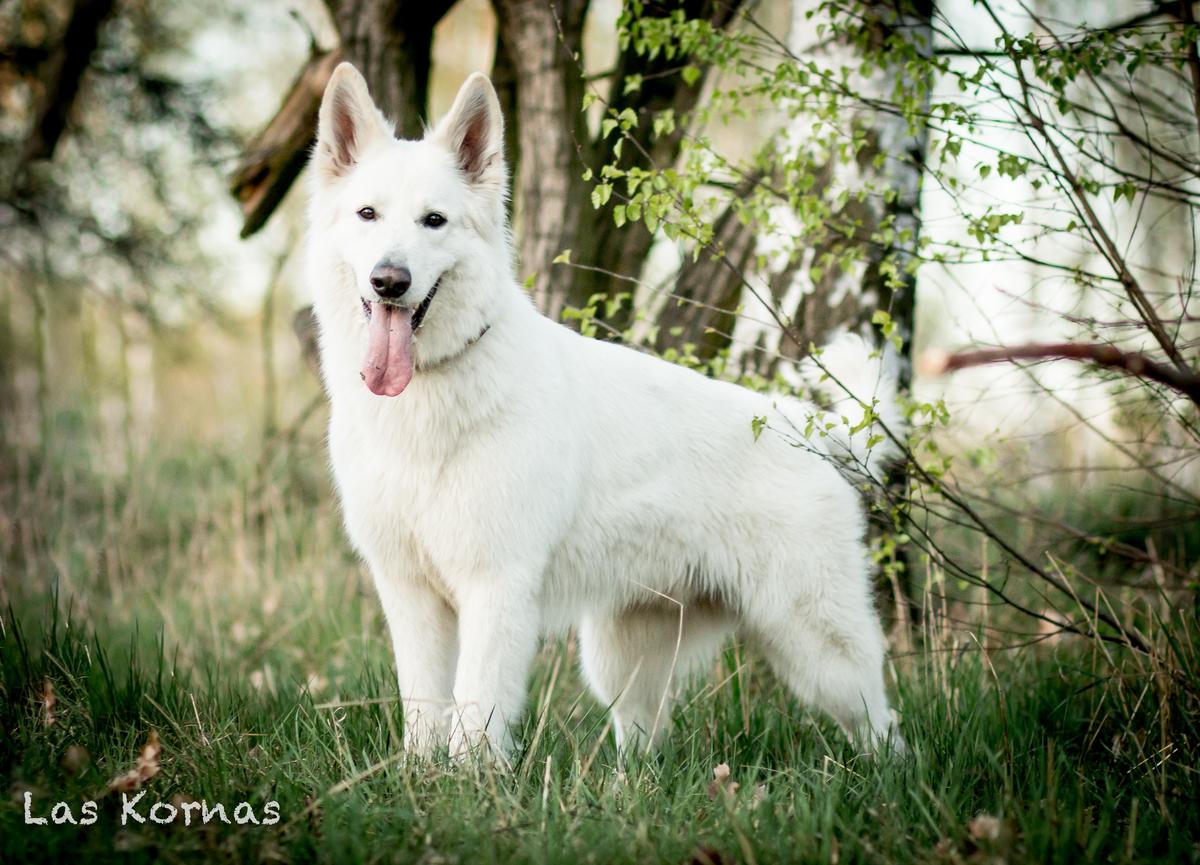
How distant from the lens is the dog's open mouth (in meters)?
3.02

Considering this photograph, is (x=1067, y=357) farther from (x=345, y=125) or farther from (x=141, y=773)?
(x=345, y=125)

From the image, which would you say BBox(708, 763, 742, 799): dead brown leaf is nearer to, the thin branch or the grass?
the grass

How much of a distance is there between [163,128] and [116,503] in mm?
3314

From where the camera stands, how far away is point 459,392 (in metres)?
3.17

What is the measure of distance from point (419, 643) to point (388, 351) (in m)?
1.00

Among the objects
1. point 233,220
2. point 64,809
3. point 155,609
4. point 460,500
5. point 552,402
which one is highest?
point 233,220

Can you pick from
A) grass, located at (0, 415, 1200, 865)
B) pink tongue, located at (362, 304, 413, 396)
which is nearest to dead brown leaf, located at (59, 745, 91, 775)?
grass, located at (0, 415, 1200, 865)

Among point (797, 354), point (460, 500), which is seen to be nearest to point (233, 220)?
point (797, 354)

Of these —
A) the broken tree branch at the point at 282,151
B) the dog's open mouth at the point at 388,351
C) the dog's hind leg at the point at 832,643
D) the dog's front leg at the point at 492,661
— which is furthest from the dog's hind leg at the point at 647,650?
the broken tree branch at the point at 282,151

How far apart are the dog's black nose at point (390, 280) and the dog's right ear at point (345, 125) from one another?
0.61m

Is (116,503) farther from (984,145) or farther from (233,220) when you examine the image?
(984,145)

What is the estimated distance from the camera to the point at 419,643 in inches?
128

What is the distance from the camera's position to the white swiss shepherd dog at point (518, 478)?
10.1 feet

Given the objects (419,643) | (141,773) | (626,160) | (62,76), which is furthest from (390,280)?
(62,76)
